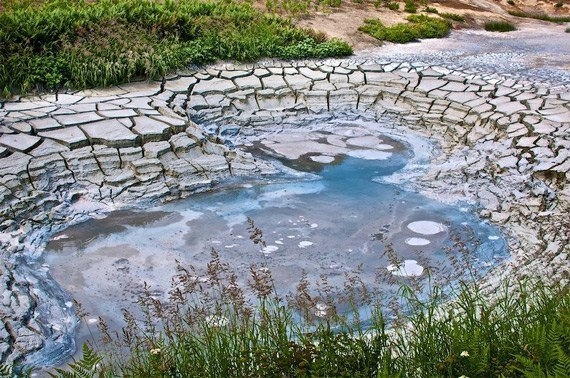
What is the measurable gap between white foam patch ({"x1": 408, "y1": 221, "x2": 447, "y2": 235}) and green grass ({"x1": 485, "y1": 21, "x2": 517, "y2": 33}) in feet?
27.2

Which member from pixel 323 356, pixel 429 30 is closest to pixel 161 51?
pixel 429 30

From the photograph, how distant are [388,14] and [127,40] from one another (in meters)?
5.53

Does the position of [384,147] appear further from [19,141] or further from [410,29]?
[410,29]

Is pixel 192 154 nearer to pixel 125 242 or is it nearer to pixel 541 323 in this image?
pixel 125 242

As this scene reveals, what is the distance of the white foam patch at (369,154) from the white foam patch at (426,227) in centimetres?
159

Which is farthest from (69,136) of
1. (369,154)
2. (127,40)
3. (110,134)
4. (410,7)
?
(410,7)

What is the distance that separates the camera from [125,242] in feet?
19.0

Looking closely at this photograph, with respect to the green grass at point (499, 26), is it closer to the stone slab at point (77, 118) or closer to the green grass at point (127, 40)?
the green grass at point (127, 40)

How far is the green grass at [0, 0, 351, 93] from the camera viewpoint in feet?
27.2

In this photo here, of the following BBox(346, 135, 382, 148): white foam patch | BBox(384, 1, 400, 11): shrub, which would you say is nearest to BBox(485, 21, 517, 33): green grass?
BBox(384, 1, 400, 11): shrub

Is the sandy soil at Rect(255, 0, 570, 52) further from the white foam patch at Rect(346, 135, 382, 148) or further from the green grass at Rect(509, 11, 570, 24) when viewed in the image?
the white foam patch at Rect(346, 135, 382, 148)

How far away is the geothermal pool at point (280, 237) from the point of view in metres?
5.26

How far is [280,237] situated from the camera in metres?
5.90

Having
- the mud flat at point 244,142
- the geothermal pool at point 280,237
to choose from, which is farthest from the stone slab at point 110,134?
the geothermal pool at point 280,237
